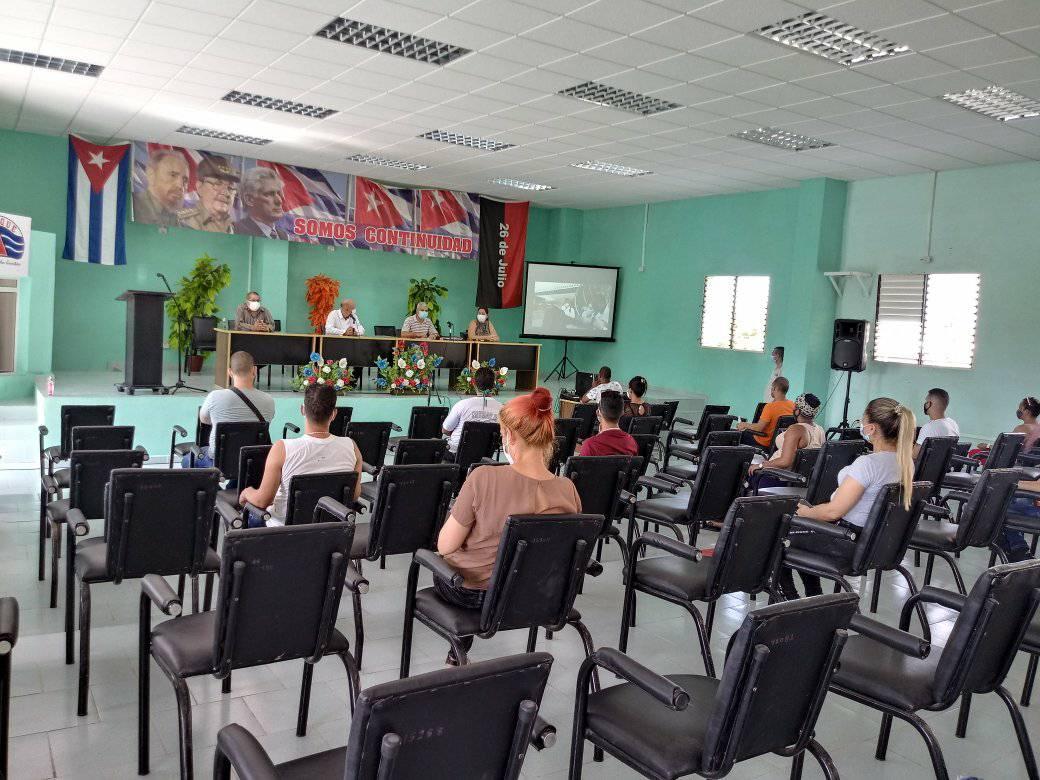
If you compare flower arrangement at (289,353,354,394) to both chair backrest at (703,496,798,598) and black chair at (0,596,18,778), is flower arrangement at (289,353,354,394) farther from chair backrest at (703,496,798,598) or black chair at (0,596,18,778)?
black chair at (0,596,18,778)

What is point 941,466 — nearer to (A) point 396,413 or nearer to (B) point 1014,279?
(B) point 1014,279

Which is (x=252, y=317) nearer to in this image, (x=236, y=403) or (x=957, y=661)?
(x=236, y=403)

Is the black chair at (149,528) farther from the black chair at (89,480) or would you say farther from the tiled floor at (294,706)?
the black chair at (89,480)

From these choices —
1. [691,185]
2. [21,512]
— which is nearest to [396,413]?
[21,512]

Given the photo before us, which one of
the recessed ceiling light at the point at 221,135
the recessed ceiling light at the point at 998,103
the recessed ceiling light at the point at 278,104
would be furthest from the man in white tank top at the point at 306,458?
the recessed ceiling light at the point at 221,135

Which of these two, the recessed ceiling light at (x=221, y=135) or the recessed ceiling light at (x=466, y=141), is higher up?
the recessed ceiling light at (x=466, y=141)

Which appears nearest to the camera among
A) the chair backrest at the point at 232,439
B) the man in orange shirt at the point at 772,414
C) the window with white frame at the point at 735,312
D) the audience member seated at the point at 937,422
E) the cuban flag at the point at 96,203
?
the chair backrest at the point at 232,439

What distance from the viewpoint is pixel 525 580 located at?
273 cm

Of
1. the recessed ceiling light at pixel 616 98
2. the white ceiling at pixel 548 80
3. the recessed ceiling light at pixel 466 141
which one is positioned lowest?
the white ceiling at pixel 548 80

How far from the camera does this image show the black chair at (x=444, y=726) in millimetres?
1358

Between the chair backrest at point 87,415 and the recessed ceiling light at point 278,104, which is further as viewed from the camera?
the recessed ceiling light at point 278,104

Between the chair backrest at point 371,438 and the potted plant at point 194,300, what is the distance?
7.26 meters

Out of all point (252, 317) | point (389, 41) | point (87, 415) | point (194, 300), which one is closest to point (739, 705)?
point (87, 415)

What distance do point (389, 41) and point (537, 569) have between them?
16.2 feet
